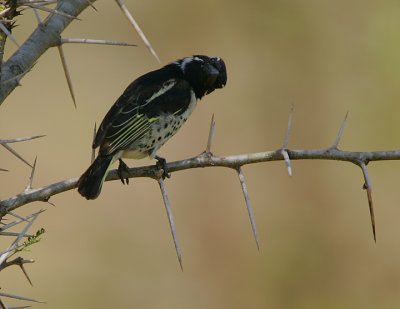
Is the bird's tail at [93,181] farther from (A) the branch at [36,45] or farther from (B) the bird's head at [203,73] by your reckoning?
(B) the bird's head at [203,73]

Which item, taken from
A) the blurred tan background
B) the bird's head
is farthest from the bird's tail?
the blurred tan background

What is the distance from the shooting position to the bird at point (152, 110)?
5.61 m

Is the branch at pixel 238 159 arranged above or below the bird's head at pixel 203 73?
below

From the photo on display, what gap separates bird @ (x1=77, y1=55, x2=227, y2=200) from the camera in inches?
221

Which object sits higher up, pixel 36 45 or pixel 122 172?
pixel 36 45

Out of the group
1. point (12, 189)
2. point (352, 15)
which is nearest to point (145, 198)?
point (12, 189)

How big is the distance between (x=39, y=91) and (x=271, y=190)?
109 inches

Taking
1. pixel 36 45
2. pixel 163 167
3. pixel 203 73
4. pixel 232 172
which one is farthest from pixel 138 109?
pixel 232 172

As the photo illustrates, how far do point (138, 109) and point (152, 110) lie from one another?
125 mm

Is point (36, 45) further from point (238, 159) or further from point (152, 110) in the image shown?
point (152, 110)

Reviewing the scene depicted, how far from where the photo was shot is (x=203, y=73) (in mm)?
6117

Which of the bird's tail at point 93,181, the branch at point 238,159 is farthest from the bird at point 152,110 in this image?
the branch at point 238,159

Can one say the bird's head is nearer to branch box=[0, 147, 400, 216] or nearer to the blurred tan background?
branch box=[0, 147, 400, 216]

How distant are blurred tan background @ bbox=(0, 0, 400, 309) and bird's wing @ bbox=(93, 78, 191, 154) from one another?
2.41 m
